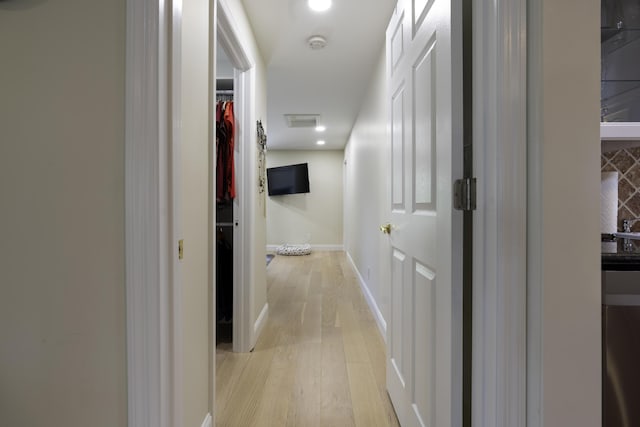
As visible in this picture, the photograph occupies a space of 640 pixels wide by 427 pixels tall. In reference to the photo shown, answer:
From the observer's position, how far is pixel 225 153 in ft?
6.89

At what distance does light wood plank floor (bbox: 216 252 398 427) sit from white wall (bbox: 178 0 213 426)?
350 mm

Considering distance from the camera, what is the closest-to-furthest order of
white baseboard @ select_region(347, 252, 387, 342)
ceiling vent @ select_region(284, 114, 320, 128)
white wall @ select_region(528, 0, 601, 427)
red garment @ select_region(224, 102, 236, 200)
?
white wall @ select_region(528, 0, 601, 427)
red garment @ select_region(224, 102, 236, 200)
white baseboard @ select_region(347, 252, 387, 342)
ceiling vent @ select_region(284, 114, 320, 128)

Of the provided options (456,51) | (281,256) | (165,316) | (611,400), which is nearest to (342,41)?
(456,51)

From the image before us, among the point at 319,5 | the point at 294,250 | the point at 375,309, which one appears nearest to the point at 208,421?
the point at 375,309

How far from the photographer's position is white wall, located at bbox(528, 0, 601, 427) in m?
0.62

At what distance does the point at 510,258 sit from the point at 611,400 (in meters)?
0.54

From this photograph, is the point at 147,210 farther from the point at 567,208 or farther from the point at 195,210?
the point at 567,208

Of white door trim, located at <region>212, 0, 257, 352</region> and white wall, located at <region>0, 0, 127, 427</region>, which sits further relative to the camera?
white door trim, located at <region>212, 0, 257, 352</region>

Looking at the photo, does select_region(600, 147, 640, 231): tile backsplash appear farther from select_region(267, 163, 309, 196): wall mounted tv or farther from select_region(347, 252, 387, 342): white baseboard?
select_region(267, 163, 309, 196): wall mounted tv

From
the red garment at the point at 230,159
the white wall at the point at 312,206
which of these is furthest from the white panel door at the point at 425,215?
the white wall at the point at 312,206

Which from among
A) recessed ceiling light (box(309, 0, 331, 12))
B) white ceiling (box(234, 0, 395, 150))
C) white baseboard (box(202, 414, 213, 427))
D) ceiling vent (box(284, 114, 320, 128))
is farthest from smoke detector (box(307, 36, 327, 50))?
white baseboard (box(202, 414, 213, 427))

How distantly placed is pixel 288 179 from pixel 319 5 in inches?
187

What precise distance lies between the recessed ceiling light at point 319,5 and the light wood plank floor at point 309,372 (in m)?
2.32

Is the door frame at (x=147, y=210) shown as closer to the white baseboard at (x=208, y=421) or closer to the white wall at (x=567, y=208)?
the white baseboard at (x=208, y=421)
